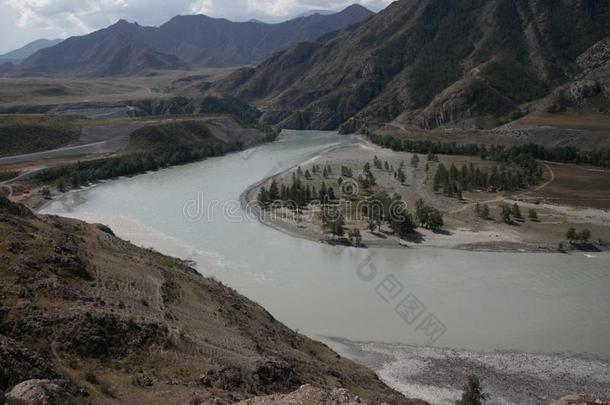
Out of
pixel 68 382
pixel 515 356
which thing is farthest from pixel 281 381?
pixel 515 356

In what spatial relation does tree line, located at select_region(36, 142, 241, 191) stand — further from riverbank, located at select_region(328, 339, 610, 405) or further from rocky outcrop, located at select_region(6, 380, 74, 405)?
rocky outcrop, located at select_region(6, 380, 74, 405)

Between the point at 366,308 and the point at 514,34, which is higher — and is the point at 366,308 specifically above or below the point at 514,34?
below

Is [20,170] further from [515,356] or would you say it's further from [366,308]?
[515,356]

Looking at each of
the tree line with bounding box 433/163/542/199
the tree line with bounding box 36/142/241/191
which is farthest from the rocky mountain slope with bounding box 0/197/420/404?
the tree line with bounding box 36/142/241/191

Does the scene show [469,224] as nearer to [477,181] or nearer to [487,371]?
[477,181]

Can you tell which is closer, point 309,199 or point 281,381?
point 281,381
